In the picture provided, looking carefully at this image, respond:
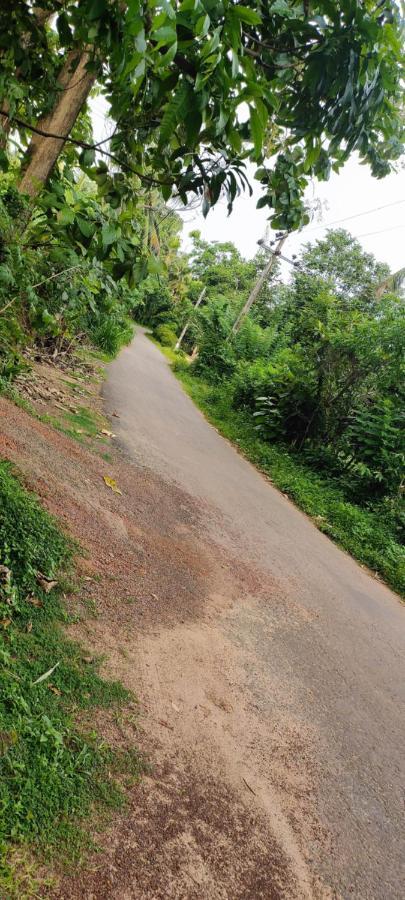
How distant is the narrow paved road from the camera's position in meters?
2.30

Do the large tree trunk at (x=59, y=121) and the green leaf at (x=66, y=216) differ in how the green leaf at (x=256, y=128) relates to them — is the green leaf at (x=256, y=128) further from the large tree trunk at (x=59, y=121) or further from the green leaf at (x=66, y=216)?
the large tree trunk at (x=59, y=121)

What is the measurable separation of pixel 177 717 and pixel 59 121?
10.00 feet

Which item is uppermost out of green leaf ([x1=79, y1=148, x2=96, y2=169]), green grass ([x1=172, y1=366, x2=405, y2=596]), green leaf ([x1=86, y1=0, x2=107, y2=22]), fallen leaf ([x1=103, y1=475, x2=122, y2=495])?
green leaf ([x1=86, y1=0, x2=107, y2=22])

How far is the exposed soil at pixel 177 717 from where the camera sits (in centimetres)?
174

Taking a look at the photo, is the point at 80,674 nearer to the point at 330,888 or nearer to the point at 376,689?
the point at 330,888

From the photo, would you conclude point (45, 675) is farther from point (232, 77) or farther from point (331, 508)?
point (331, 508)

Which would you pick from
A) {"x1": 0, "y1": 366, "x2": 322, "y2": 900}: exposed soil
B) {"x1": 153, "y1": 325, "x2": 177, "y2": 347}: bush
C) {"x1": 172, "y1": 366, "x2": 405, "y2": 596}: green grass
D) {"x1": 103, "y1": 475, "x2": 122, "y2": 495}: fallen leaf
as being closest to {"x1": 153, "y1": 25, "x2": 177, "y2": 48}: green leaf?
{"x1": 0, "y1": 366, "x2": 322, "y2": 900}: exposed soil

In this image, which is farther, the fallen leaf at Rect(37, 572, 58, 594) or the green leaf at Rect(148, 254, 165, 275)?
the fallen leaf at Rect(37, 572, 58, 594)

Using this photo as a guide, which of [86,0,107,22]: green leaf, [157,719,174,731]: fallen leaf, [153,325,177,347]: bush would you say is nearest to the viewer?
[86,0,107,22]: green leaf

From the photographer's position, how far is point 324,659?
3.73 m

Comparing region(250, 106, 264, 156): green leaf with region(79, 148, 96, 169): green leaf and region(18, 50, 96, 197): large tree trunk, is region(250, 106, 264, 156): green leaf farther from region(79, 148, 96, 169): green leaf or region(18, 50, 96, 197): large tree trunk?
region(18, 50, 96, 197): large tree trunk

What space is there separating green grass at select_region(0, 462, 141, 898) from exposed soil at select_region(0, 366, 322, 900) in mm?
100

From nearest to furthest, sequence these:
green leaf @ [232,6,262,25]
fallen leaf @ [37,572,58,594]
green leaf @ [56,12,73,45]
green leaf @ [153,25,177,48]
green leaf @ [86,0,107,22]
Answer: green leaf @ [153,25,177,48]
green leaf @ [232,6,262,25]
green leaf @ [86,0,107,22]
green leaf @ [56,12,73,45]
fallen leaf @ [37,572,58,594]

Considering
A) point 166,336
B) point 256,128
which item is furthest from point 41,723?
point 166,336
